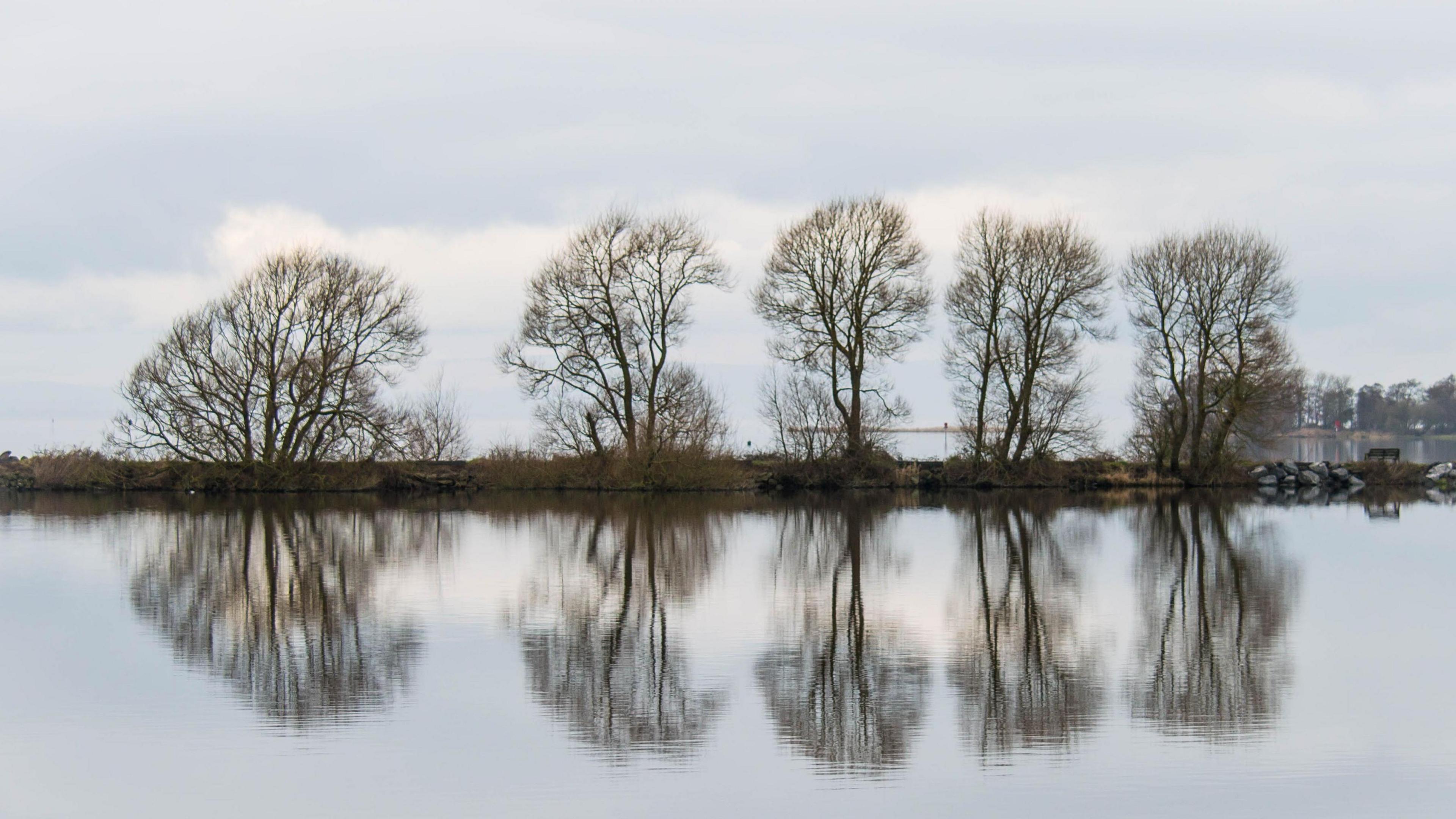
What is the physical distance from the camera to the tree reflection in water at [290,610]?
9508 mm

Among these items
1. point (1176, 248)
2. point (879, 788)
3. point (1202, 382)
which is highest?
point (1176, 248)

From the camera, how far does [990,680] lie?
973 cm

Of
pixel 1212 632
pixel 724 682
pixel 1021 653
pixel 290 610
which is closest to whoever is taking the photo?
pixel 724 682

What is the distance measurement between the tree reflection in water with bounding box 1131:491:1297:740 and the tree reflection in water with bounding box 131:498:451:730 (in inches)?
226

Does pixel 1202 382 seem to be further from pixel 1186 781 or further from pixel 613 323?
pixel 1186 781

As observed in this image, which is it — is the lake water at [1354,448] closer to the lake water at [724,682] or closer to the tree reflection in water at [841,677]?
the lake water at [724,682]

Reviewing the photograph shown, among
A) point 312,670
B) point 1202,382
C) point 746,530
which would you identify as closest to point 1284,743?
point 312,670

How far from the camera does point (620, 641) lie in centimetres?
1147

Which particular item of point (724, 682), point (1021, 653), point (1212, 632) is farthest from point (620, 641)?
point (1212, 632)

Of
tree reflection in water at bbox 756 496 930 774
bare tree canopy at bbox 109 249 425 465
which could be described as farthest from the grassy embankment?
tree reflection in water at bbox 756 496 930 774

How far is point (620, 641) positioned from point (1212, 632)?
5.72 meters

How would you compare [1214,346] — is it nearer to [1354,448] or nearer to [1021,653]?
[1021,653]

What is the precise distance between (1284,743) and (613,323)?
104ft

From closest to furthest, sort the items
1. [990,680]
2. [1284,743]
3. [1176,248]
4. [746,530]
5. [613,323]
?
1. [1284,743]
2. [990,680]
3. [746,530]
4. [613,323]
5. [1176,248]
